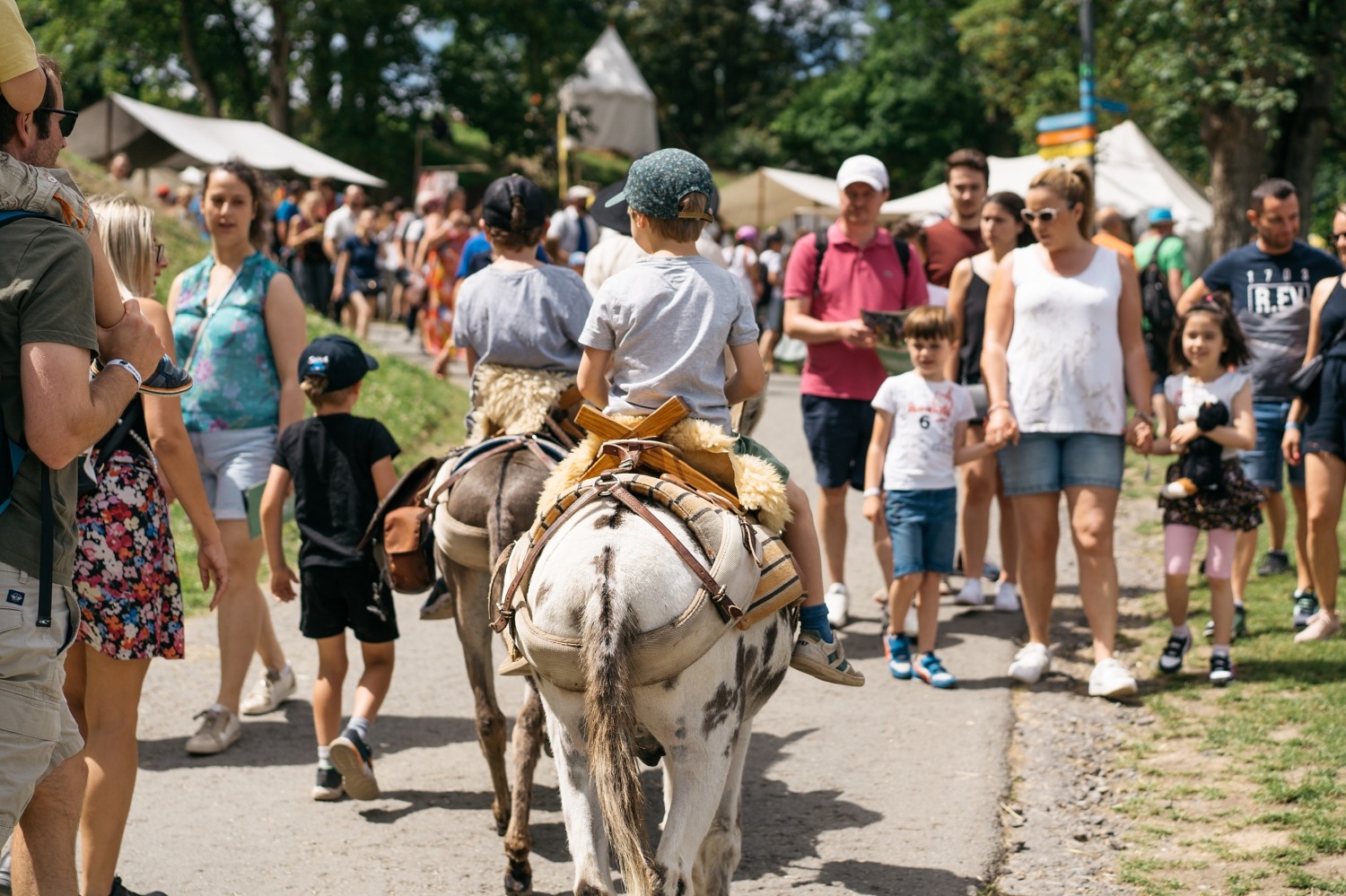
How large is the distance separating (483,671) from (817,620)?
137 centimetres

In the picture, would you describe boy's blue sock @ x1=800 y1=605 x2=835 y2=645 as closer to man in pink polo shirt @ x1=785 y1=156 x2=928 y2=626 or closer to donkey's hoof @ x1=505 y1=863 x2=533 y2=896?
donkey's hoof @ x1=505 y1=863 x2=533 y2=896

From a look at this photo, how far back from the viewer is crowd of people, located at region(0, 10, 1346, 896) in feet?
9.95

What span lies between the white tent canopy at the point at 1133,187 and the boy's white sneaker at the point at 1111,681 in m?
18.0

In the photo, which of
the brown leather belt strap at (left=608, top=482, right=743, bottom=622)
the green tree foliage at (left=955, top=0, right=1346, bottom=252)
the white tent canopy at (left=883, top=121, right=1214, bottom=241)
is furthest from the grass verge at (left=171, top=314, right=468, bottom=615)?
the white tent canopy at (left=883, top=121, right=1214, bottom=241)

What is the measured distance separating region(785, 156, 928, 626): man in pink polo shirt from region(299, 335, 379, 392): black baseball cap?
284 centimetres

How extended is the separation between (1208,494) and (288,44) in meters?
38.8

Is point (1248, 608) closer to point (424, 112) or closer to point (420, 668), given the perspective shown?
point (420, 668)

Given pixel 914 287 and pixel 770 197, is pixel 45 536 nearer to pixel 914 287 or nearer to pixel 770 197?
pixel 914 287

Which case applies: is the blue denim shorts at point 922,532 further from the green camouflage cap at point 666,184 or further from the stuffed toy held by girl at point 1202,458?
the green camouflage cap at point 666,184

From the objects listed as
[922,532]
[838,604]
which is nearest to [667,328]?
[922,532]

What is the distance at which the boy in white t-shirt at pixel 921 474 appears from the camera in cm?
702

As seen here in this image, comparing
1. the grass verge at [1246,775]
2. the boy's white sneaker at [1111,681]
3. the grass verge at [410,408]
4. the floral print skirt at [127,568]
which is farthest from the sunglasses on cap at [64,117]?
the grass verge at [410,408]

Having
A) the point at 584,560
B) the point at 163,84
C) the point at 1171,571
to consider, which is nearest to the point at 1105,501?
the point at 1171,571

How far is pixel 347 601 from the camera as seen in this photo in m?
5.59
